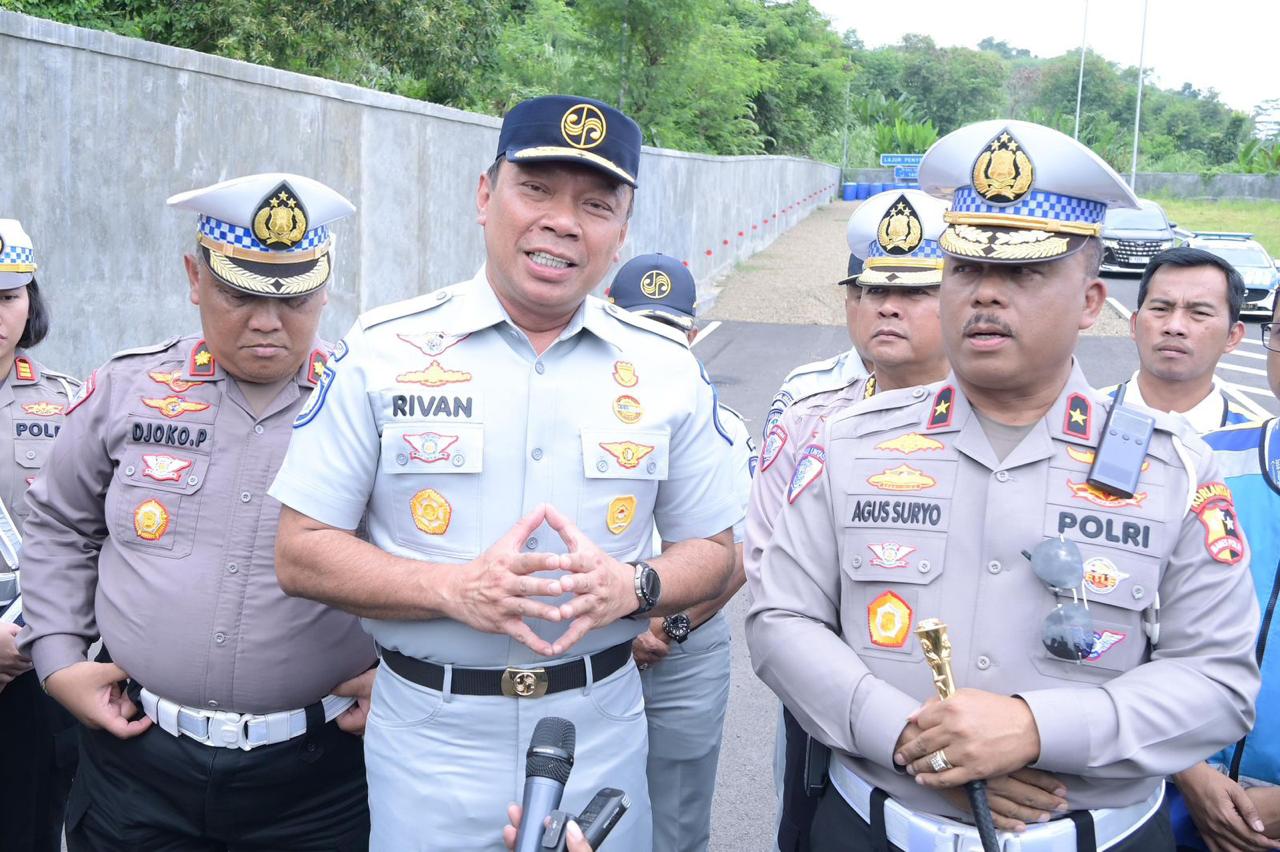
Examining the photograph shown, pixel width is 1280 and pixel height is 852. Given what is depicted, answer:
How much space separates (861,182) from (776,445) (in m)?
60.1

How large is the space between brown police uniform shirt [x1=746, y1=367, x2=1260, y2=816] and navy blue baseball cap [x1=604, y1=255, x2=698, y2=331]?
6.50 ft

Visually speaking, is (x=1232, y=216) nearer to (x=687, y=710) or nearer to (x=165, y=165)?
(x=165, y=165)

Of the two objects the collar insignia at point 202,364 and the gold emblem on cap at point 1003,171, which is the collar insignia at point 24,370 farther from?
the gold emblem on cap at point 1003,171

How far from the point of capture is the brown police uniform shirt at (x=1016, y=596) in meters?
2.20

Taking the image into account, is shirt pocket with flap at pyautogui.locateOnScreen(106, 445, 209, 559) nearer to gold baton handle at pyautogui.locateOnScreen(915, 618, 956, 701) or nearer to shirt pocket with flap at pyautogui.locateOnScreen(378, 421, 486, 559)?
shirt pocket with flap at pyautogui.locateOnScreen(378, 421, 486, 559)

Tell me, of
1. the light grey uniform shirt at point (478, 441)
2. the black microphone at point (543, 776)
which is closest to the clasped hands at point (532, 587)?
the light grey uniform shirt at point (478, 441)

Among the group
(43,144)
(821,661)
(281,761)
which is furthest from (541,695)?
(43,144)

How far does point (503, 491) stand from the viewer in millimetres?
2539

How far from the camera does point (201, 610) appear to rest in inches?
114

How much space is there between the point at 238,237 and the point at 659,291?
181 cm

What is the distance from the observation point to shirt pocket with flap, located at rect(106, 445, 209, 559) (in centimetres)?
296

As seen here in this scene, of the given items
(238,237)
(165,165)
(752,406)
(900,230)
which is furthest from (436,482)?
(752,406)

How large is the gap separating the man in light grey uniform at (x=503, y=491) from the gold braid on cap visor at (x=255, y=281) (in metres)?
0.54

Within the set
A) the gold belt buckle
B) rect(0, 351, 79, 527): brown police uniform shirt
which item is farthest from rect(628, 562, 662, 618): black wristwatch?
rect(0, 351, 79, 527): brown police uniform shirt
